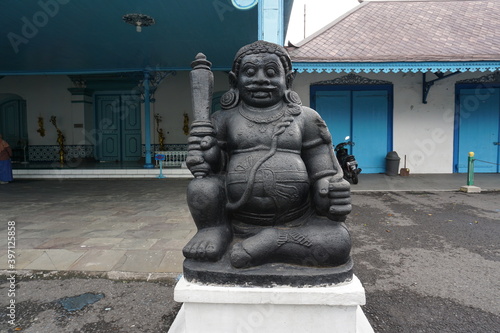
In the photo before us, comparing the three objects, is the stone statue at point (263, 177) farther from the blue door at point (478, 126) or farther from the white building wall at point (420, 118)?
the blue door at point (478, 126)

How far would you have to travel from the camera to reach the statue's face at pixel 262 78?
5.92 feet

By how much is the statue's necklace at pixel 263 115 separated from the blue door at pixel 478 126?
877 cm

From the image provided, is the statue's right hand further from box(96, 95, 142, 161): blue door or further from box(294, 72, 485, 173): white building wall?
box(96, 95, 142, 161): blue door

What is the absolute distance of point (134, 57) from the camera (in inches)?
328

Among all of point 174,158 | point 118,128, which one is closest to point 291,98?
point 174,158

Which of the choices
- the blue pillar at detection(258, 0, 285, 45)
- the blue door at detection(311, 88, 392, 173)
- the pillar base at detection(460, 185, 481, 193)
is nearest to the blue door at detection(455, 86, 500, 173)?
the blue door at detection(311, 88, 392, 173)

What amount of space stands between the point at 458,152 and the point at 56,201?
388 inches

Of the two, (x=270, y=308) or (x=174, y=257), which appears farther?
(x=174, y=257)

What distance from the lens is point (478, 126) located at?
8.66 meters

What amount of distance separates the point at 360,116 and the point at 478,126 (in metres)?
3.21

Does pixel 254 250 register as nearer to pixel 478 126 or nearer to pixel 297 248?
pixel 297 248

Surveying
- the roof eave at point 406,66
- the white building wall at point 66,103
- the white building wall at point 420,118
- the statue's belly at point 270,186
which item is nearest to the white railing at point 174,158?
the white building wall at point 66,103

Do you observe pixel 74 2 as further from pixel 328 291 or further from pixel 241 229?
pixel 328 291

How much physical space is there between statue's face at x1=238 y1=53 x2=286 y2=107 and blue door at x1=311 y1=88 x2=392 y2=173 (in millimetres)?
7142
